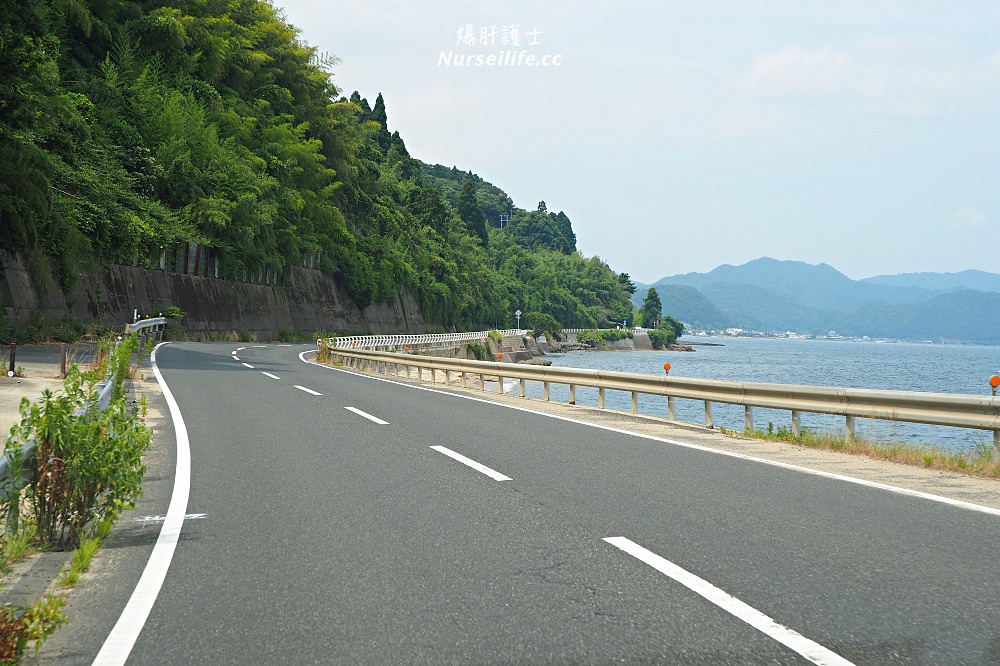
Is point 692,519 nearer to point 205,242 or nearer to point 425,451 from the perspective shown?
point 425,451

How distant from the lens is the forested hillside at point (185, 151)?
2853 centimetres

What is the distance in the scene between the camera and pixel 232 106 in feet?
192

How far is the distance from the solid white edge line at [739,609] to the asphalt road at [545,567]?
0.05 ft

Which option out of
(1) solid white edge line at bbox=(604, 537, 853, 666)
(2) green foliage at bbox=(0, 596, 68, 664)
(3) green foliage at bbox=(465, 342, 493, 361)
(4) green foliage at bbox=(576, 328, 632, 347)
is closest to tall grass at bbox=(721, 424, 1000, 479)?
(1) solid white edge line at bbox=(604, 537, 853, 666)

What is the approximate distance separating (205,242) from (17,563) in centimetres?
4415

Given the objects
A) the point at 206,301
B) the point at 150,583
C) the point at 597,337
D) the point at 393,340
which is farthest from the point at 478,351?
the point at 597,337

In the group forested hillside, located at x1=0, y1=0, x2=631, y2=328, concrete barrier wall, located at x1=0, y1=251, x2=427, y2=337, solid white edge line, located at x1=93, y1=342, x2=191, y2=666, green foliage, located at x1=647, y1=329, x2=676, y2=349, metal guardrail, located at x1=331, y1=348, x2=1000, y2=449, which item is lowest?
green foliage, located at x1=647, y1=329, x2=676, y2=349

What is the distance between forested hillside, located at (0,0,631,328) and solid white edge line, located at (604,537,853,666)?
2112cm

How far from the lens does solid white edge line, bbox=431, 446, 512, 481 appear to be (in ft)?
25.7

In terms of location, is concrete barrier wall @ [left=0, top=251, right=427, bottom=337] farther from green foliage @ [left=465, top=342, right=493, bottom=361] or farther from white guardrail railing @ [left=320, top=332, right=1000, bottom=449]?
white guardrail railing @ [left=320, top=332, right=1000, bottom=449]

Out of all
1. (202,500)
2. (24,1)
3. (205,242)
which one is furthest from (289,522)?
(205,242)

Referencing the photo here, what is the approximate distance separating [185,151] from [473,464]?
44732 millimetres

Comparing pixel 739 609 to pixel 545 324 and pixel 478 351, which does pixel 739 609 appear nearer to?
pixel 478 351

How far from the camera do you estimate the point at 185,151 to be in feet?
156
